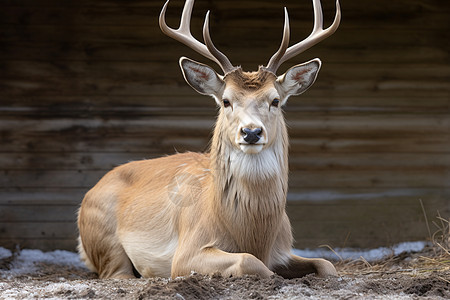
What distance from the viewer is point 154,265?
5.47m

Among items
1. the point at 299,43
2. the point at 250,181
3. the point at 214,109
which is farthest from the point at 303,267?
the point at 214,109

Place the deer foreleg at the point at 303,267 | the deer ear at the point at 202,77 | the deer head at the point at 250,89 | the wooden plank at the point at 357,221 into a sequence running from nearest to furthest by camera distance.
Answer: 1. the deer head at the point at 250,89
2. the deer foreleg at the point at 303,267
3. the deer ear at the point at 202,77
4. the wooden plank at the point at 357,221

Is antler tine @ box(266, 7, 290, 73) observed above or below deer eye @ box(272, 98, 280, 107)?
above

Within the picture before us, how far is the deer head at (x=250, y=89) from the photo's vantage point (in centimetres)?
439

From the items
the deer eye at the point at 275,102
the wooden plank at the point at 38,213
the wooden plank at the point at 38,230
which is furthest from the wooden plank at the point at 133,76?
the deer eye at the point at 275,102

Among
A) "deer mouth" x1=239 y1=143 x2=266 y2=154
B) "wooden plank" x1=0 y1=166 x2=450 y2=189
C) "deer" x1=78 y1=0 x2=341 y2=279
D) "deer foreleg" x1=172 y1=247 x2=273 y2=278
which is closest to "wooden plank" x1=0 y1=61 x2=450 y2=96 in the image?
"wooden plank" x1=0 y1=166 x2=450 y2=189

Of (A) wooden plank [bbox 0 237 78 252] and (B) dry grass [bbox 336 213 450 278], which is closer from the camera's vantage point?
(B) dry grass [bbox 336 213 450 278]

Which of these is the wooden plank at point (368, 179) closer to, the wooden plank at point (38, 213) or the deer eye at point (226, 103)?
the wooden plank at point (38, 213)

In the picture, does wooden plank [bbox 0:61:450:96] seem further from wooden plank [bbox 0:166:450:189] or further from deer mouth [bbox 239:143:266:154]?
deer mouth [bbox 239:143:266:154]

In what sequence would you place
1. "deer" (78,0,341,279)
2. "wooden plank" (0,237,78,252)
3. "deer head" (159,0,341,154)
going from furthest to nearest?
"wooden plank" (0,237,78,252) → "deer" (78,0,341,279) → "deer head" (159,0,341,154)

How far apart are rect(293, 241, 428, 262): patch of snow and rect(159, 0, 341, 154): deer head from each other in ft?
9.29

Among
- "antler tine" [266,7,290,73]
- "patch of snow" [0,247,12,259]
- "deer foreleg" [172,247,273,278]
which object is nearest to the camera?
"deer foreleg" [172,247,273,278]

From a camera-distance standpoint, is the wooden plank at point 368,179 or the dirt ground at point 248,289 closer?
the dirt ground at point 248,289

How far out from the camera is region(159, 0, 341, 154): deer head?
4.39m
